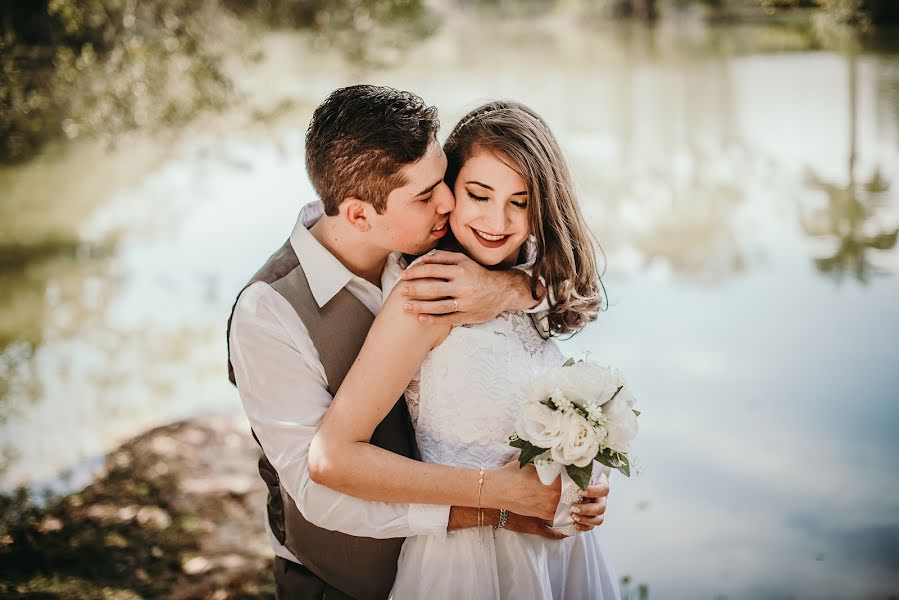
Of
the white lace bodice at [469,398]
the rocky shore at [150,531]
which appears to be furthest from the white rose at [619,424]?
the rocky shore at [150,531]

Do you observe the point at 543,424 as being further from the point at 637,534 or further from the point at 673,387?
the point at 673,387

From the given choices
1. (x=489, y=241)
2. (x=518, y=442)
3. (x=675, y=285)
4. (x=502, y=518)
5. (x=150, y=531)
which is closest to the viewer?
(x=518, y=442)

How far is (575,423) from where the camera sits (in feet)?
6.46

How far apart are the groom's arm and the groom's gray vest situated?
0.13 feet

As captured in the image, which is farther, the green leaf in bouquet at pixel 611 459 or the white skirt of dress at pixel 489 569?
the white skirt of dress at pixel 489 569

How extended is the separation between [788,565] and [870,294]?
385cm

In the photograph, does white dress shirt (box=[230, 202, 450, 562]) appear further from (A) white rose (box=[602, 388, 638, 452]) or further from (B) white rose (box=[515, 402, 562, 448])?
(A) white rose (box=[602, 388, 638, 452])

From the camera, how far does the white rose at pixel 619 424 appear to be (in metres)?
2.02

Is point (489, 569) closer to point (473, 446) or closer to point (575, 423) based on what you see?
point (473, 446)

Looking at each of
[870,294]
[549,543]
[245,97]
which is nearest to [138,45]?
[245,97]

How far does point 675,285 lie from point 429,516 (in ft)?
22.7

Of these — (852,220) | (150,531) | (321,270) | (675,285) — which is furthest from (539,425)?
(852,220)

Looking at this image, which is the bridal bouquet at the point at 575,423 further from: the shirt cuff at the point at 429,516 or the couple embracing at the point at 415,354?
the shirt cuff at the point at 429,516

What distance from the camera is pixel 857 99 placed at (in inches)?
391
